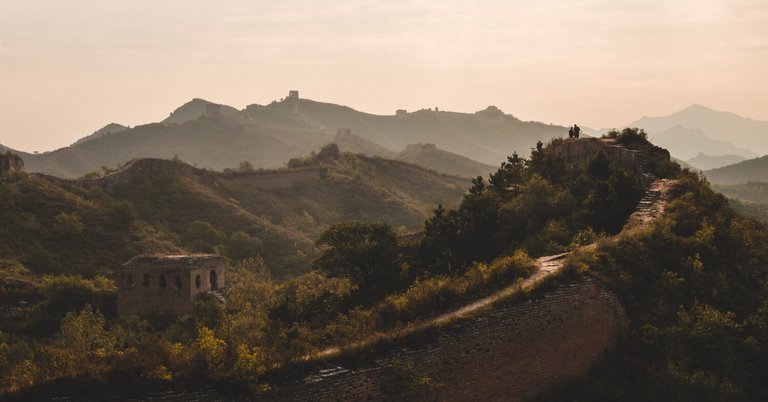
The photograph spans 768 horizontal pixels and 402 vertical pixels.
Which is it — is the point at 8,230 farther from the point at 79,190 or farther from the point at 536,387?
the point at 536,387

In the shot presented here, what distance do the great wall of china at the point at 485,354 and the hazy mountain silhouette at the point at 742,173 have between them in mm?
168581

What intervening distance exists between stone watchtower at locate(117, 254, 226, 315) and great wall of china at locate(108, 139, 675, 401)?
23580mm

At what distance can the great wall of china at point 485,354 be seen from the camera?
423 inches

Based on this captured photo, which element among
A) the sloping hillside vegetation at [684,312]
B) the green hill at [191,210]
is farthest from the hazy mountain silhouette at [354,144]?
the sloping hillside vegetation at [684,312]

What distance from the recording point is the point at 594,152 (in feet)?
80.6

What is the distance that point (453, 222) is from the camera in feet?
69.4

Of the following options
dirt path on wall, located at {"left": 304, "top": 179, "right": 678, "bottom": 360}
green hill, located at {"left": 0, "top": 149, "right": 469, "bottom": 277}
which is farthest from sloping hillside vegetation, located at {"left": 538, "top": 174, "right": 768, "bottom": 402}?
green hill, located at {"left": 0, "top": 149, "right": 469, "bottom": 277}

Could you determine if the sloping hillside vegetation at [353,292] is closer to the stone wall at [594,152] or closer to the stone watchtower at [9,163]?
the stone wall at [594,152]

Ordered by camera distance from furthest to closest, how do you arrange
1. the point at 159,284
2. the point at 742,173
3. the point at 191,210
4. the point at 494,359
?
1. the point at 742,173
2. the point at 191,210
3. the point at 159,284
4. the point at 494,359

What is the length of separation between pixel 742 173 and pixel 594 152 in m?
171

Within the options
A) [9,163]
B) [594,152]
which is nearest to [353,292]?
[594,152]

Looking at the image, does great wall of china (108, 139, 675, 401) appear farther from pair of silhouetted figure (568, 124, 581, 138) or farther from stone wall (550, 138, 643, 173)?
pair of silhouetted figure (568, 124, 581, 138)

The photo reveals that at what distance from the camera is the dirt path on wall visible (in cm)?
1172

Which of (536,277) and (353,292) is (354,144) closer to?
(353,292)
